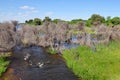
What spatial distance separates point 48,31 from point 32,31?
254 inches

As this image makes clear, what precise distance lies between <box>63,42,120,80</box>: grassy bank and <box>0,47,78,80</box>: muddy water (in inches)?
79.7

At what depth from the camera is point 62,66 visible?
2019 inches

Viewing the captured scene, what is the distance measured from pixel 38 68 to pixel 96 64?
13251 millimetres

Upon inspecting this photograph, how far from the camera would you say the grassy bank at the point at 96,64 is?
40.7m

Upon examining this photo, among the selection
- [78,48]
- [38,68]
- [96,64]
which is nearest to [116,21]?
[78,48]

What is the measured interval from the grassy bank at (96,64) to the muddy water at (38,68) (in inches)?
79.7

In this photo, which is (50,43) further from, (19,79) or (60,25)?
(19,79)

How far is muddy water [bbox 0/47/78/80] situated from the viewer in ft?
140

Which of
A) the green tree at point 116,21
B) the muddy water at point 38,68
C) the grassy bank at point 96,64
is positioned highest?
the green tree at point 116,21

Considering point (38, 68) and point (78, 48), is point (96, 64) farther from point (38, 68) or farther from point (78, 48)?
point (78, 48)

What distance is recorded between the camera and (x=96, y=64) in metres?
48.4

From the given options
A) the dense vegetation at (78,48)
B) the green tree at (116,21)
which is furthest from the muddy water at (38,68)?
the green tree at (116,21)

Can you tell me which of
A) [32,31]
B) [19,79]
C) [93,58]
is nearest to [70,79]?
[19,79]

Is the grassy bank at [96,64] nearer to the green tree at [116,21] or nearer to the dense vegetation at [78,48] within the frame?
the dense vegetation at [78,48]
